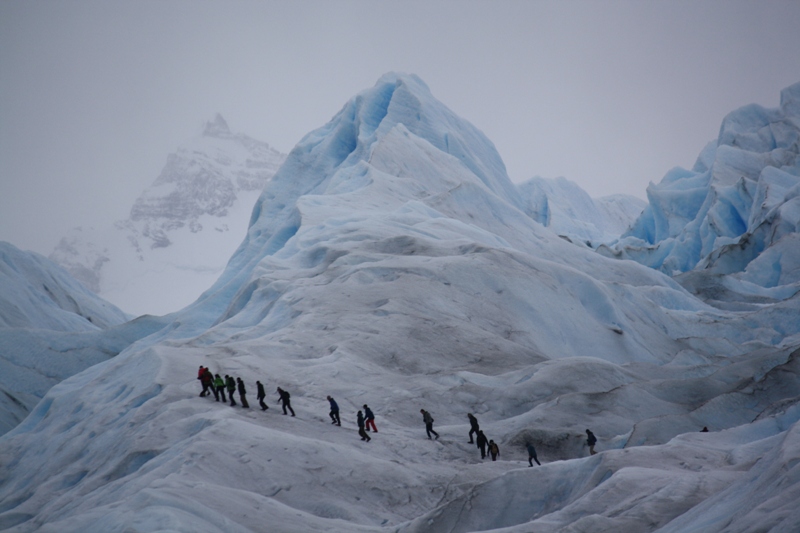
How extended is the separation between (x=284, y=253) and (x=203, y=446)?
23996mm

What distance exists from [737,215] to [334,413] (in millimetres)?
56447

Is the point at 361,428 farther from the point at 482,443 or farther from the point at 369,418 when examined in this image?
the point at 482,443

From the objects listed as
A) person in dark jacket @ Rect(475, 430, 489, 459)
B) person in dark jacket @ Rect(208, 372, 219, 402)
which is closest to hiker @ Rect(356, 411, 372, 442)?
person in dark jacket @ Rect(475, 430, 489, 459)

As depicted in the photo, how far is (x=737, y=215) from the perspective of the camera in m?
65.2

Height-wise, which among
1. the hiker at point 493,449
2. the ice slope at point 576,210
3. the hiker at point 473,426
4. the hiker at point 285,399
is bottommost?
the ice slope at point 576,210

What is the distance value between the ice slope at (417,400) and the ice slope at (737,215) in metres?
8.45

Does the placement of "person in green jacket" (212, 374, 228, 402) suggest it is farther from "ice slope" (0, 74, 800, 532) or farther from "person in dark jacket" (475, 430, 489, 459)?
"person in dark jacket" (475, 430, 489, 459)

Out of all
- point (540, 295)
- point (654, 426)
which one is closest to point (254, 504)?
point (654, 426)

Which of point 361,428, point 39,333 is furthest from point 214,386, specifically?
point 39,333

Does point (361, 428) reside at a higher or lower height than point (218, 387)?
lower

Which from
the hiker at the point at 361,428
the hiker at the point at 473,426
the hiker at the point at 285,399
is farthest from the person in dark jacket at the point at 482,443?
the hiker at the point at 285,399

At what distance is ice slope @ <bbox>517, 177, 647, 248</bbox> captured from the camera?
84.6 metres

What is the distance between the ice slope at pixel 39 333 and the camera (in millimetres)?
40656

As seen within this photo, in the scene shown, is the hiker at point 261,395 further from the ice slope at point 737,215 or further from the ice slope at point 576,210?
the ice slope at point 576,210
